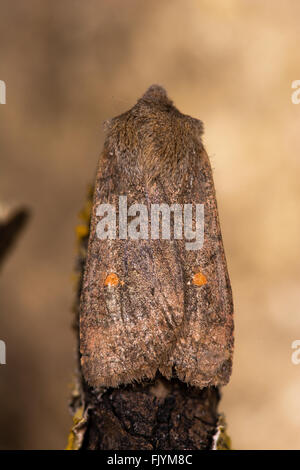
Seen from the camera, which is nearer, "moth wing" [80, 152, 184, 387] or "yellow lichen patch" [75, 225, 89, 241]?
"moth wing" [80, 152, 184, 387]

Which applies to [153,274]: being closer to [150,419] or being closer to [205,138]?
[150,419]

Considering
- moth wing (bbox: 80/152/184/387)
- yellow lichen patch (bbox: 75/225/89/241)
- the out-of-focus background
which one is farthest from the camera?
the out-of-focus background

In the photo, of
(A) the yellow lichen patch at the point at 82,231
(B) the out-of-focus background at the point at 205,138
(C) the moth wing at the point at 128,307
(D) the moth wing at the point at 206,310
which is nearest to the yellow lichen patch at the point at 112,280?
(C) the moth wing at the point at 128,307

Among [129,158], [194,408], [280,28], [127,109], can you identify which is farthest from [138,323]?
[280,28]

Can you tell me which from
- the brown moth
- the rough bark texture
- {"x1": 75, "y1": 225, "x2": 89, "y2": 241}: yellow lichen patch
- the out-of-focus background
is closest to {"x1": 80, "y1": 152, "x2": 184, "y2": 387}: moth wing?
the brown moth

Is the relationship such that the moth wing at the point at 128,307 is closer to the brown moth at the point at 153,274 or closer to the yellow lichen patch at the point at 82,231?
the brown moth at the point at 153,274

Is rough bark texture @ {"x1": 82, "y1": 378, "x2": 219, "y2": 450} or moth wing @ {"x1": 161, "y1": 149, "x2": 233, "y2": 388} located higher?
moth wing @ {"x1": 161, "y1": 149, "x2": 233, "y2": 388}

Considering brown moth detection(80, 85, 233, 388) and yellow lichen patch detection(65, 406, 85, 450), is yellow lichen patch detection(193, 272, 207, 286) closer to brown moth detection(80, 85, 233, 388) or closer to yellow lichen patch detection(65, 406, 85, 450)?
brown moth detection(80, 85, 233, 388)

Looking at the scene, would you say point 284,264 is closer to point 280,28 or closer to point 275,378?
point 275,378
